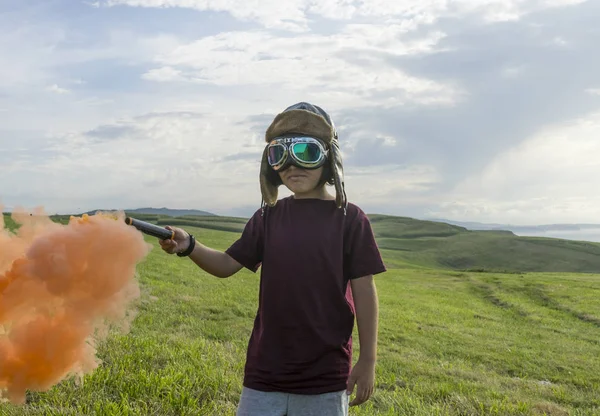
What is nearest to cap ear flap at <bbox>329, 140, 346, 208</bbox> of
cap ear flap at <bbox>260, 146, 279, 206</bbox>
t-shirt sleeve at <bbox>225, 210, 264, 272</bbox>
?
cap ear flap at <bbox>260, 146, 279, 206</bbox>

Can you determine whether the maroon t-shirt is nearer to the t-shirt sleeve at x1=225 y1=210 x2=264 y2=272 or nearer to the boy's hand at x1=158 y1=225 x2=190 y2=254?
the t-shirt sleeve at x1=225 y1=210 x2=264 y2=272

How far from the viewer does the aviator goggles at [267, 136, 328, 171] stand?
3.47 m

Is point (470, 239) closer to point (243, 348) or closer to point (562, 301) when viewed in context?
point (562, 301)

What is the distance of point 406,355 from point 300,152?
33.4ft

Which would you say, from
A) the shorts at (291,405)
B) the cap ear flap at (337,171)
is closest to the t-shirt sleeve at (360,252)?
the cap ear flap at (337,171)

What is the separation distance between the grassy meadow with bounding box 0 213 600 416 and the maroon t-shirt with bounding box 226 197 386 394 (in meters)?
2.05

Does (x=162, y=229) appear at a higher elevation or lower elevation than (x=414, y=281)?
higher

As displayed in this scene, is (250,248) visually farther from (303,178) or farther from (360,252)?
(360,252)

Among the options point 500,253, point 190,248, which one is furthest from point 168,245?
point 500,253

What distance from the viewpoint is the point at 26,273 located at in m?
2.83

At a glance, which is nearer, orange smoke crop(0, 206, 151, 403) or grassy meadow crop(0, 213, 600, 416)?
orange smoke crop(0, 206, 151, 403)

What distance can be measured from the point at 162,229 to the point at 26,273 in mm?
811

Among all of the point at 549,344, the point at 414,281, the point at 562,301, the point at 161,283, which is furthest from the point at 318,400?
the point at 414,281

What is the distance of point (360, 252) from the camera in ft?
11.0
